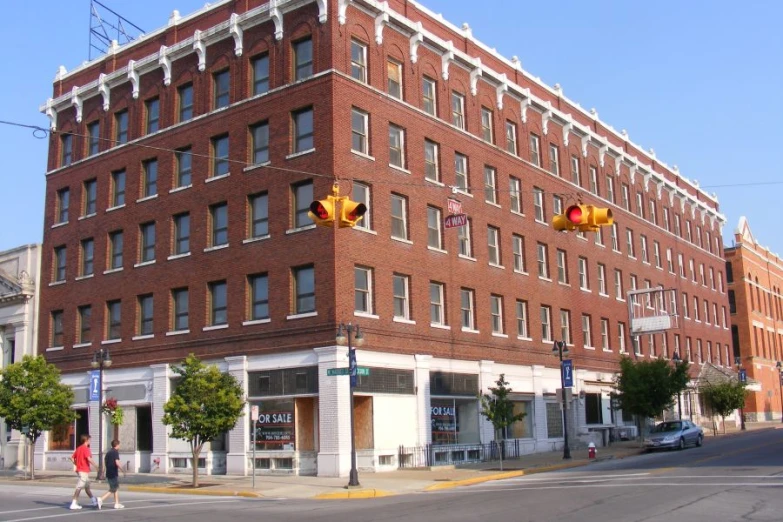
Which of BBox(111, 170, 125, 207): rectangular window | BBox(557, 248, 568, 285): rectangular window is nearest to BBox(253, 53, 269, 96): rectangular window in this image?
BBox(111, 170, 125, 207): rectangular window

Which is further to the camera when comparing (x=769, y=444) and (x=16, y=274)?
(x=16, y=274)

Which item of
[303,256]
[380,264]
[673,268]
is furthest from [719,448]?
[673,268]

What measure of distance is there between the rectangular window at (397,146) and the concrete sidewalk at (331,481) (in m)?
13.5

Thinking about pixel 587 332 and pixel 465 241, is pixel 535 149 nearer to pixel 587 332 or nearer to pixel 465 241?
pixel 465 241

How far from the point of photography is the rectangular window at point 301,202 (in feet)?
116

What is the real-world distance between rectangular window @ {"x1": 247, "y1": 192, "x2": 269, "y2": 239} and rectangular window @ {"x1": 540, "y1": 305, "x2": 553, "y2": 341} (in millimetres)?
18187

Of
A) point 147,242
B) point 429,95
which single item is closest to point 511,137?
point 429,95

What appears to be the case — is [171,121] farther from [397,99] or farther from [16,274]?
[16,274]

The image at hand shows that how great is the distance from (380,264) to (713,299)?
162ft

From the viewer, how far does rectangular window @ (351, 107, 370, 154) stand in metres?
36.0

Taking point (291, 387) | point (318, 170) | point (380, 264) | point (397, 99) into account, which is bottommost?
point (291, 387)

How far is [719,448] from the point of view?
1650 inches

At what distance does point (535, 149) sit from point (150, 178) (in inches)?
861

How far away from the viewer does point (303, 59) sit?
120ft
